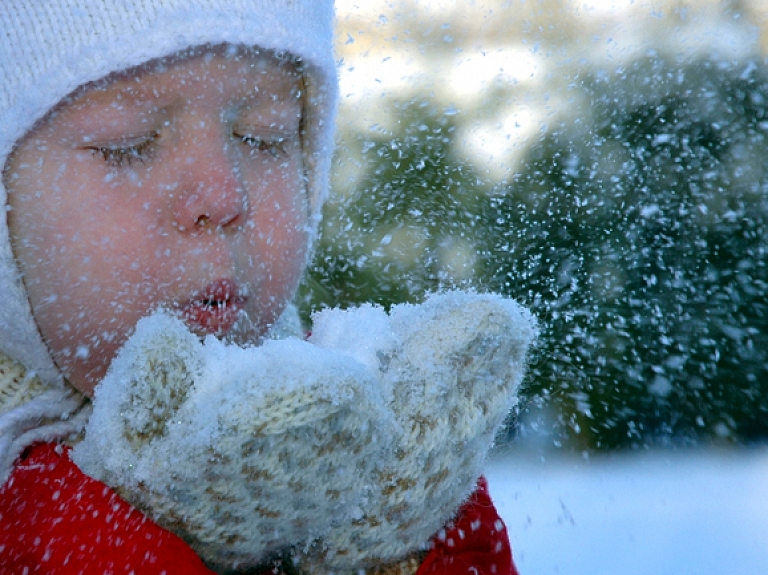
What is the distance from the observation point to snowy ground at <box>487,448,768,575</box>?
1597mm

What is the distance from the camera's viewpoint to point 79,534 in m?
0.69

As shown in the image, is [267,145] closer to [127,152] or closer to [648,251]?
[127,152]

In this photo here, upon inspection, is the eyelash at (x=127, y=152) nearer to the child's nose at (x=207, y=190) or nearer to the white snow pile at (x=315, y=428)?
the child's nose at (x=207, y=190)

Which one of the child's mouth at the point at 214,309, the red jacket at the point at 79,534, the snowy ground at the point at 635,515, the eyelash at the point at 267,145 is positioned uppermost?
the eyelash at the point at 267,145

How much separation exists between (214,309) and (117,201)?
0.14 meters

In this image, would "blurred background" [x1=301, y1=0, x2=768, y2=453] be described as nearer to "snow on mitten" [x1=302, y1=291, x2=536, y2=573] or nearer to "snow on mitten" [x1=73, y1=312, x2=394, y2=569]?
"snow on mitten" [x1=302, y1=291, x2=536, y2=573]

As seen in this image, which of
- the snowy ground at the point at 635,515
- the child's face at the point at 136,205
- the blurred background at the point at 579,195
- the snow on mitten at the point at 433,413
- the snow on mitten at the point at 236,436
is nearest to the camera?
the snow on mitten at the point at 236,436

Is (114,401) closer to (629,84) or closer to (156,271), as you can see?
(156,271)

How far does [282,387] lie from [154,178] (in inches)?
12.8

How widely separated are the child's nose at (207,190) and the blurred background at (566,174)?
4.18 feet

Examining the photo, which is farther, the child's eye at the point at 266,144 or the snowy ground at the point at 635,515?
the snowy ground at the point at 635,515

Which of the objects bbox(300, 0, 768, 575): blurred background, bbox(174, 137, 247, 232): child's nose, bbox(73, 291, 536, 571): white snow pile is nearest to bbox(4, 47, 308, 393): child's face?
bbox(174, 137, 247, 232): child's nose

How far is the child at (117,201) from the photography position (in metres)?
0.81

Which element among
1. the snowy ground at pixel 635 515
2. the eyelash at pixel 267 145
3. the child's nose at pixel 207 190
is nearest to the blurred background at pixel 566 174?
the snowy ground at pixel 635 515
